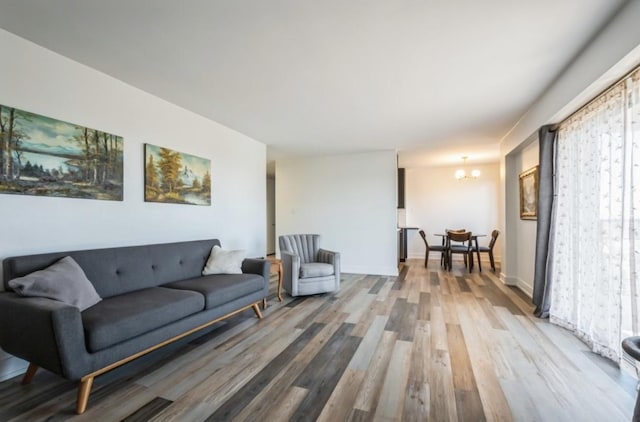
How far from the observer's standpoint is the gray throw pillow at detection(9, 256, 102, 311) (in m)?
1.87

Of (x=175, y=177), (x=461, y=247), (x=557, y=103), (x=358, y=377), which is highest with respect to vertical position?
(x=557, y=103)

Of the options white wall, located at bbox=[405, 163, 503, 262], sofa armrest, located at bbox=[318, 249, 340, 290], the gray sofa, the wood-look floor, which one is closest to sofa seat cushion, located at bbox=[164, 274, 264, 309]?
the gray sofa

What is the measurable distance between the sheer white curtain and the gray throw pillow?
3.86 meters

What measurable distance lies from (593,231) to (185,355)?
3725 millimetres

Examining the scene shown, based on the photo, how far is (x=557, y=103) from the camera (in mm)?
2861

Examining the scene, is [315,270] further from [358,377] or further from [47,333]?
[47,333]

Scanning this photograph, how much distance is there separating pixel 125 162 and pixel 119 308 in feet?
5.15

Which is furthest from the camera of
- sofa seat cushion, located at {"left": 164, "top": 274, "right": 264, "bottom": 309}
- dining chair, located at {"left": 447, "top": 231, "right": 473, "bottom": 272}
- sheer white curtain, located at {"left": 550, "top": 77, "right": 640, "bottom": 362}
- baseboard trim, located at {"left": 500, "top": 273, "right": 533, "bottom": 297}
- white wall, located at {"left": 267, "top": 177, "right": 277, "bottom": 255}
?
white wall, located at {"left": 267, "top": 177, "right": 277, "bottom": 255}

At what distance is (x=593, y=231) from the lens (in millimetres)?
2621

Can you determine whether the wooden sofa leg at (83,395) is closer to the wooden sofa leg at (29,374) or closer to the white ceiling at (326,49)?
the wooden sofa leg at (29,374)

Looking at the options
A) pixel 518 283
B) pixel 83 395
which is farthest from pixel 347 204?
pixel 83 395

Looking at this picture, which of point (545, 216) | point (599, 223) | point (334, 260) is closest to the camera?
point (599, 223)

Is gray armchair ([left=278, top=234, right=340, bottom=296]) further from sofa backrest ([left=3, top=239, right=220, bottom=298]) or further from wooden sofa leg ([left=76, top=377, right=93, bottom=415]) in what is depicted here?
wooden sofa leg ([left=76, top=377, right=93, bottom=415])

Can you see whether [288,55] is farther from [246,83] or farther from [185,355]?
[185,355]
